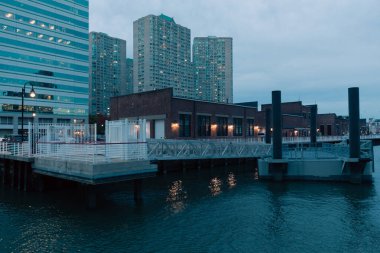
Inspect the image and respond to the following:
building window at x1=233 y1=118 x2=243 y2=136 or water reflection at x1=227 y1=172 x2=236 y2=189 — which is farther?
building window at x1=233 y1=118 x2=243 y2=136

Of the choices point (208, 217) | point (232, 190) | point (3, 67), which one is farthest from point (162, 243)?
point (3, 67)

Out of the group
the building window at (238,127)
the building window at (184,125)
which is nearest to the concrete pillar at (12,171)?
the building window at (184,125)

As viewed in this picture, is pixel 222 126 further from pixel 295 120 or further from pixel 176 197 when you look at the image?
pixel 295 120

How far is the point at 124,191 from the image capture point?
2255cm

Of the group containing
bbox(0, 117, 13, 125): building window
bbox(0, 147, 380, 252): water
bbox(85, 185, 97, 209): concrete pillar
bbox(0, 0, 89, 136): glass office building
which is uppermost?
bbox(0, 0, 89, 136): glass office building

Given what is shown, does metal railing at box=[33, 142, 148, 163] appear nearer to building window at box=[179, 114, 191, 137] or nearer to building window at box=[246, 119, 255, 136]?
building window at box=[179, 114, 191, 137]

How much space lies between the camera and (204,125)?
48.8 m

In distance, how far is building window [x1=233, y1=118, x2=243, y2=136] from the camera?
5562 cm

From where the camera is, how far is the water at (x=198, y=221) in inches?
489

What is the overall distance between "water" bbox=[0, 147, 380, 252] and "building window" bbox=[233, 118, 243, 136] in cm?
3197

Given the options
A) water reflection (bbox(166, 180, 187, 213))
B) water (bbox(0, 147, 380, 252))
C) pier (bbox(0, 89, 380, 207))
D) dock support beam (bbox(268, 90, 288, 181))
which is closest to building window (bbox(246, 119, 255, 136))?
pier (bbox(0, 89, 380, 207))

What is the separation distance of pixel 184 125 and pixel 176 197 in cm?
2475

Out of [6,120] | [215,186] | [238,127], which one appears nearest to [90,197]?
[215,186]

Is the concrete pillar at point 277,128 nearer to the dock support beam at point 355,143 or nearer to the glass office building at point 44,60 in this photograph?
the dock support beam at point 355,143
